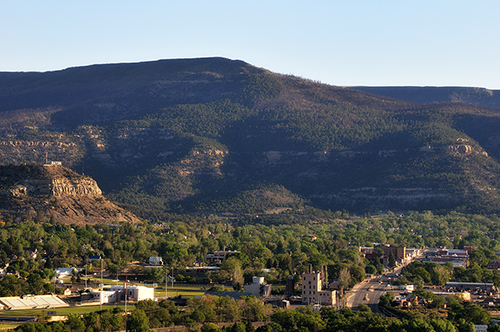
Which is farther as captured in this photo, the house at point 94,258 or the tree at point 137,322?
the house at point 94,258

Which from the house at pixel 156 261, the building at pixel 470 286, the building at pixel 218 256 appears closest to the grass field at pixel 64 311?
the house at pixel 156 261

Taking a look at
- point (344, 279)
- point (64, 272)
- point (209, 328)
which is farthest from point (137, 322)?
point (64, 272)

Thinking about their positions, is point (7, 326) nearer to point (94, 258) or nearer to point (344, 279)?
point (344, 279)

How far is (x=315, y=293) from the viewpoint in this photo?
129125 mm

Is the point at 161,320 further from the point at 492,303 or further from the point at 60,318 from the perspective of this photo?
the point at 492,303

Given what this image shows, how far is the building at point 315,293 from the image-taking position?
4988 inches

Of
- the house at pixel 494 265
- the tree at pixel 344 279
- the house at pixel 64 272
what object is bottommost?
the house at pixel 494 265

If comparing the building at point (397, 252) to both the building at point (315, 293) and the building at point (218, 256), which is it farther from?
the building at point (315, 293)

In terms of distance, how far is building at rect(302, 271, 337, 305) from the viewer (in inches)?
4988

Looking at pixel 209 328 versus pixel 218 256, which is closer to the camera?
pixel 209 328

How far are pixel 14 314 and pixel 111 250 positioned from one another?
64.7 m

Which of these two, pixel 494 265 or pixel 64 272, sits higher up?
pixel 64 272

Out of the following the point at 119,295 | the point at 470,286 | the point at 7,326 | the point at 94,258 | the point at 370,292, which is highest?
the point at 7,326

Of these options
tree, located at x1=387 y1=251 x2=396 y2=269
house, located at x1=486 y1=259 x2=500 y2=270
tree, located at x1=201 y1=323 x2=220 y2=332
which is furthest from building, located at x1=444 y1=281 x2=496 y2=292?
tree, located at x1=201 y1=323 x2=220 y2=332
